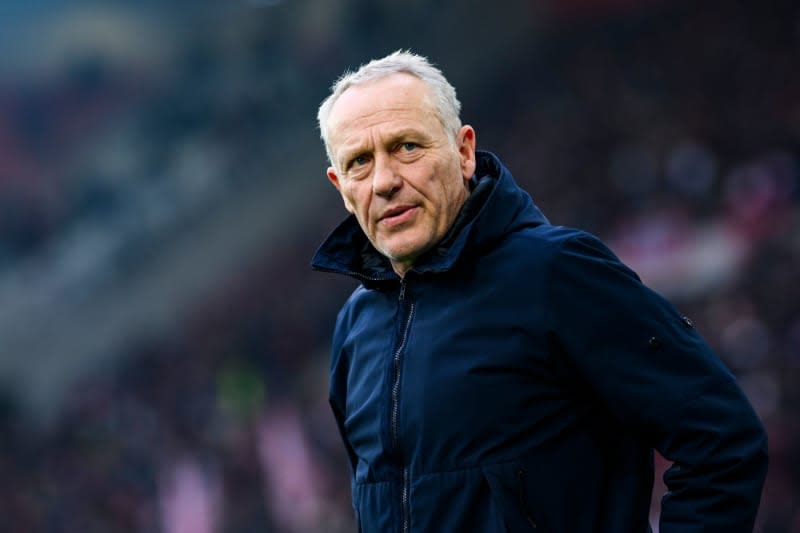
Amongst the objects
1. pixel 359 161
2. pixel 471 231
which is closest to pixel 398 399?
pixel 471 231

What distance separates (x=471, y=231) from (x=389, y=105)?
250mm

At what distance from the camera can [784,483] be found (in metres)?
5.93

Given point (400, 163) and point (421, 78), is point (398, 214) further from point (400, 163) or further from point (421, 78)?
point (421, 78)

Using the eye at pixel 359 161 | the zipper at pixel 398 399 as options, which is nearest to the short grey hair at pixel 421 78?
the eye at pixel 359 161

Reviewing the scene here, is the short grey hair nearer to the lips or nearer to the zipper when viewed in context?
the lips

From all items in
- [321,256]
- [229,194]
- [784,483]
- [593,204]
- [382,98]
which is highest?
[229,194]

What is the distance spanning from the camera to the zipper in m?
1.74

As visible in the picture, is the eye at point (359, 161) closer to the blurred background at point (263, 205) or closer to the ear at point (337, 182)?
the ear at point (337, 182)

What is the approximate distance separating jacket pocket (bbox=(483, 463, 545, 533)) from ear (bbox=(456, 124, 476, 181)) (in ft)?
1.73

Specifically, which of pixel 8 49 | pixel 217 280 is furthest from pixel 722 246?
pixel 8 49

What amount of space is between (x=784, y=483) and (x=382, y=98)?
4.77 metres

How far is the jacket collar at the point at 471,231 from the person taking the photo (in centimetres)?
180

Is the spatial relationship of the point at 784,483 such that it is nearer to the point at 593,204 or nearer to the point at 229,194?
the point at 593,204

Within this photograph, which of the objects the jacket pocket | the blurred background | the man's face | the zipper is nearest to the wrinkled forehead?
the man's face
